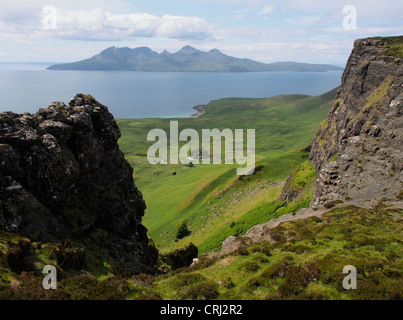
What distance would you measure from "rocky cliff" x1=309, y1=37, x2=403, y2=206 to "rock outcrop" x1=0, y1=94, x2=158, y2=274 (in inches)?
1164

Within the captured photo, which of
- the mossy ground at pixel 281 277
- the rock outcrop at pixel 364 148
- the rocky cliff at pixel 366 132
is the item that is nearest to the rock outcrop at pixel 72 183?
the mossy ground at pixel 281 277

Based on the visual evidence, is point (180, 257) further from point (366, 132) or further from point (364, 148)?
point (366, 132)

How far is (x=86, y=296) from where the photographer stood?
16594 millimetres

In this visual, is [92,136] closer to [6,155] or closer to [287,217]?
[6,155]

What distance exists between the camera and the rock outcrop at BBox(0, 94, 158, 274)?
2634cm

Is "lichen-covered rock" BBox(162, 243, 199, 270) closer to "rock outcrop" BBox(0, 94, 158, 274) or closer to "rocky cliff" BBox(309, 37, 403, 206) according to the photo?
"rock outcrop" BBox(0, 94, 158, 274)

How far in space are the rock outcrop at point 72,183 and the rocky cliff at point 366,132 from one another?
29566 mm

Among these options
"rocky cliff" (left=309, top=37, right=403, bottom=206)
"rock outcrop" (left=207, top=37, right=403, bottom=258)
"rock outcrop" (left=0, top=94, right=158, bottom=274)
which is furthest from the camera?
"rocky cliff" (left=309, top=37, right=403, bottom=206)

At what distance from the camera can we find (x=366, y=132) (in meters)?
53.0

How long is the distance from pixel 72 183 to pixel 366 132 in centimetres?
5092

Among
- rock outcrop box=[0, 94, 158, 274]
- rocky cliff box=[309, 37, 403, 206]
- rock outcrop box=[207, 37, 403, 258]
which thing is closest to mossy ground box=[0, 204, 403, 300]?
rock outcrop box=[207, 37, 403, 258]

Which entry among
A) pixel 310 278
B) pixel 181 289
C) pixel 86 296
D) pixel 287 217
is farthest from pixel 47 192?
pixel 287 217
